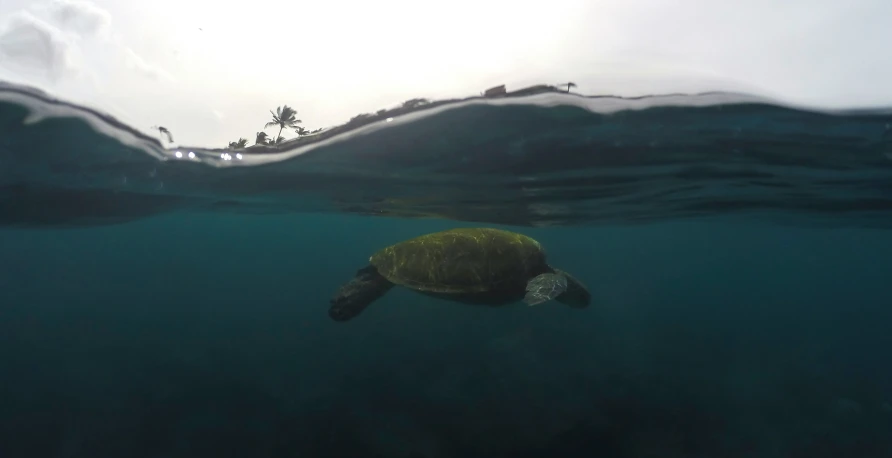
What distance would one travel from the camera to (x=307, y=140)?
448 inches

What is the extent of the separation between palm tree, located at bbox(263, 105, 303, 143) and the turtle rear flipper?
6.32m

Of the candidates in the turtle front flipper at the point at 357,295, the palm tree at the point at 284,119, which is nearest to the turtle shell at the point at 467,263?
the turtle front flipper at the point at 357,295

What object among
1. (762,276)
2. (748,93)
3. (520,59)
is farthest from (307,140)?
(762,276)

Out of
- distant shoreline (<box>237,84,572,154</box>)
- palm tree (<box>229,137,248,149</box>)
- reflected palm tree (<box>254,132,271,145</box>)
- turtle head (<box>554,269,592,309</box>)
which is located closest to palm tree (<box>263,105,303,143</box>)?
reflected palm tree (<box>254,132,271,145</box>)

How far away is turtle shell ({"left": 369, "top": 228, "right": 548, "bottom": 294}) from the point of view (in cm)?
868

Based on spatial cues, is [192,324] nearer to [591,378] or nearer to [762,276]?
[591,378]

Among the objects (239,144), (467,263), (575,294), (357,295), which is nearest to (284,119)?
(239,144)

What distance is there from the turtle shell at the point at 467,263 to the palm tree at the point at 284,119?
3877mm

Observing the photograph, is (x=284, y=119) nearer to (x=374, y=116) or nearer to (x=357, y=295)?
(x=374, y=116)

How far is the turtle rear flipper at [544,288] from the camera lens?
25.1 feet

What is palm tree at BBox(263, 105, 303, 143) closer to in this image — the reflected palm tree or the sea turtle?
the reflected palm tree

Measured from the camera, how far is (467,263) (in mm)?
8742

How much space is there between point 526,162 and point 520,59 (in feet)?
20.1

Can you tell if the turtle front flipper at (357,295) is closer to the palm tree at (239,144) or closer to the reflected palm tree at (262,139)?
the reflected palm tree at (262,139)
